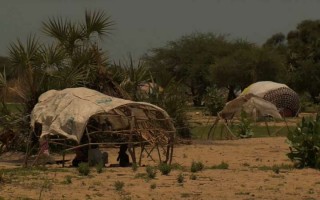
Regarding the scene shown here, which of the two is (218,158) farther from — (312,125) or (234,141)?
(234,141)

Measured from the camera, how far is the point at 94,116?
15797mm

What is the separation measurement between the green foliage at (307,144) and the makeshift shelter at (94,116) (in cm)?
283

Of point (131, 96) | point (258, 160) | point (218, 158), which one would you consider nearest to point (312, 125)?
point (258, 160)

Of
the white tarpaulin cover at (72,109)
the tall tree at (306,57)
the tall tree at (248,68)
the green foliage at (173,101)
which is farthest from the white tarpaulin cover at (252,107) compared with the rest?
the tall tree at (248,68)

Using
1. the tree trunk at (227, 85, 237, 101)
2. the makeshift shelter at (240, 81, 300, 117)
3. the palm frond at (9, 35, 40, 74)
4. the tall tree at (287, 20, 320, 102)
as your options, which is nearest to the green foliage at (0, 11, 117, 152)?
the palm frond at (9, 35, 40, 74)

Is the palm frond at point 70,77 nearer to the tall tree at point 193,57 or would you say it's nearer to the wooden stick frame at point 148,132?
the wooden stick frame at point 148,132

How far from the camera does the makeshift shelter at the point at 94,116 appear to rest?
14641 millimetres

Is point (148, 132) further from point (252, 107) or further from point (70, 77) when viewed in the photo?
point (252, 107)

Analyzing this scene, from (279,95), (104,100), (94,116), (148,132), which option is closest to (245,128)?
(148,132)

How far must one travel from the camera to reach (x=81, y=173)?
1290 centimetres

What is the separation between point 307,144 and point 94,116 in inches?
199

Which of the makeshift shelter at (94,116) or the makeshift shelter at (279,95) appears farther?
the makeshift shelter at (279,95)

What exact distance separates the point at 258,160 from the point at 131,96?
644 cm

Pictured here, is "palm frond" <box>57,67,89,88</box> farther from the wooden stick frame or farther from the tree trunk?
the tree trunk
